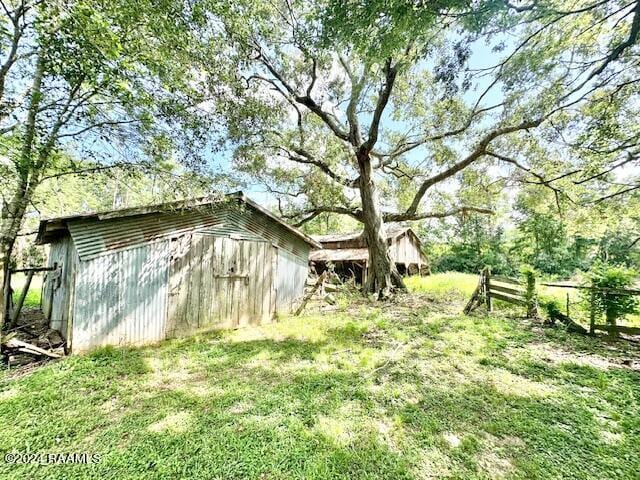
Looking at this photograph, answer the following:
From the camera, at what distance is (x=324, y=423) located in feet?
10.3

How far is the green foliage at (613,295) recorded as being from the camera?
5559mm

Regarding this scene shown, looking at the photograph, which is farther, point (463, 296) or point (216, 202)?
point (463, 296)

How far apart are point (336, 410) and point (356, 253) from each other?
14958 millimetres

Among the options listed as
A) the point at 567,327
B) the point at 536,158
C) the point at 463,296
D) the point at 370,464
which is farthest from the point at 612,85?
the point at 370,464

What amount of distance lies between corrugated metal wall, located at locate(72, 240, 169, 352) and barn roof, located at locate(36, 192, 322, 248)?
0.44m

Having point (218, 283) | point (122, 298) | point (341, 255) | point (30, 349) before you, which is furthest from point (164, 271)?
point (341, 255)

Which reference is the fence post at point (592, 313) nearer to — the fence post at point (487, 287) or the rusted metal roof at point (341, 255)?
the fence post at point (487, 287)

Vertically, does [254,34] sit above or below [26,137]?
above

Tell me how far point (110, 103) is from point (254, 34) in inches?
184

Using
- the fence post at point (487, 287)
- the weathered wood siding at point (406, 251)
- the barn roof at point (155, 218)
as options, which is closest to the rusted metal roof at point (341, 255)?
the weathered wood siding at point (406, 251)

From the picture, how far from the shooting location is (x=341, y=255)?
18438mm

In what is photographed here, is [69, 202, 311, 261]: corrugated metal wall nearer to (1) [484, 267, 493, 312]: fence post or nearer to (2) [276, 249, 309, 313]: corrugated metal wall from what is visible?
(2) [276, 249, 309, 313]: corrugated metal wall

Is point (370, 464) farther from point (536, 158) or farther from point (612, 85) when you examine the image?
point (536, 158)

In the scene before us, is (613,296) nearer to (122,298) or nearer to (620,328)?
(620,328)
